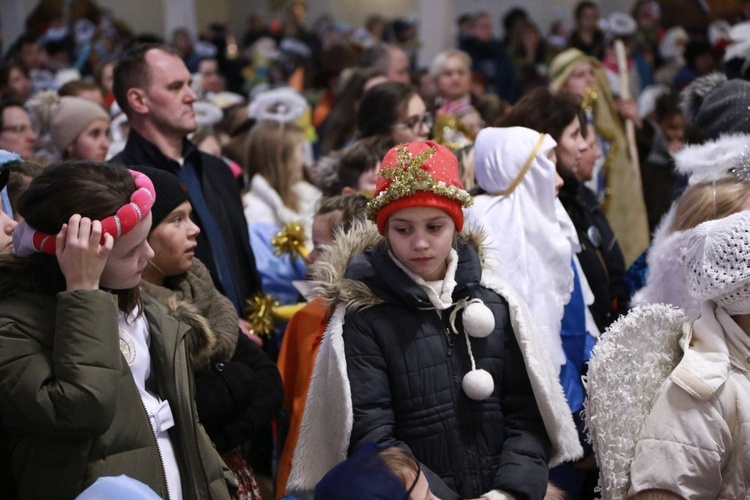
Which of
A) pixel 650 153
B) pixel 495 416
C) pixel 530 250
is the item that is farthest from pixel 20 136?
pixel 650 153

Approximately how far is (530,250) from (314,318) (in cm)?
99

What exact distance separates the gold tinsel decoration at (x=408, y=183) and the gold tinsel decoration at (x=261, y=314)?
56.4 inches

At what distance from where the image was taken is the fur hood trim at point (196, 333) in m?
3.59

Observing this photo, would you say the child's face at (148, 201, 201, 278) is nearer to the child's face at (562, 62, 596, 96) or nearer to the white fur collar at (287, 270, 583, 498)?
the white fur collar at (287, 270, 583, 498)

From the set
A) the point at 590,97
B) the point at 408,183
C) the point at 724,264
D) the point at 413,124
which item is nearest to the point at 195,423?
the point at 408,183

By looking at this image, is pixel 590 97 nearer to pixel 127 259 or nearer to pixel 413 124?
pixel 413 124

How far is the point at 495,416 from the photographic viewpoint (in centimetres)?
355

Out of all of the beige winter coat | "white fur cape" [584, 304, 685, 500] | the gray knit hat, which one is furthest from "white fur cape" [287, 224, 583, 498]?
the gray knit hat

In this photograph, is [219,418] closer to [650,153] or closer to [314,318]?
[314,318]

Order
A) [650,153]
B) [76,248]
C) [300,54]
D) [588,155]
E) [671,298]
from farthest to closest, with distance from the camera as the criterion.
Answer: [300,54] < [650,153] < [588,155] < [671,298] < [76,248]

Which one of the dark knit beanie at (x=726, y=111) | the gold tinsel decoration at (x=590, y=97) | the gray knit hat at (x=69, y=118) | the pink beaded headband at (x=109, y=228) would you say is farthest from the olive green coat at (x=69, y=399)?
the gold tinsel decoration at (x=590, y=97)

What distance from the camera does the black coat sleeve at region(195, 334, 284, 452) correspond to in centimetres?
363

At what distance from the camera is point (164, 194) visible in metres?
3.81

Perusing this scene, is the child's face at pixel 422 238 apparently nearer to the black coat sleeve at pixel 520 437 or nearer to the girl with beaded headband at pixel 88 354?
the black coat sleeve at pixel 520 437
